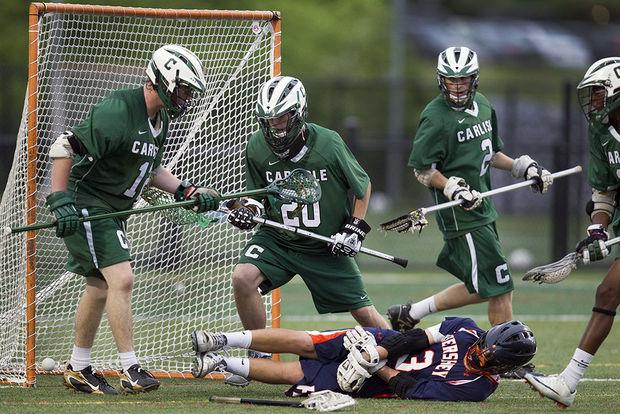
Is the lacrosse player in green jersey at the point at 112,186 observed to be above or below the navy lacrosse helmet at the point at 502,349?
above

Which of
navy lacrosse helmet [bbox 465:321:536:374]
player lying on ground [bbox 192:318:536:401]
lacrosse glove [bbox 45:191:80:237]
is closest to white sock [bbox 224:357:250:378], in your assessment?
player lying on ground [bbox 192:318:536:401]

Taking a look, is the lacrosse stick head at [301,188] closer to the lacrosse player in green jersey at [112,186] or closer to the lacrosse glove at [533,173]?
the lacrosse player in green jersey at [112,186]

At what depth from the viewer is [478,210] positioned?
7.70m

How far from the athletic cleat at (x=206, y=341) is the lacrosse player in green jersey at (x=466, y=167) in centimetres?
193

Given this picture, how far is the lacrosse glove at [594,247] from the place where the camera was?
6449mm

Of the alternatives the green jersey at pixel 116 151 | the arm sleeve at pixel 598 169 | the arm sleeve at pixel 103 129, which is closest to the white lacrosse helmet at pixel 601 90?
the arm sleeve at pixel 598 169

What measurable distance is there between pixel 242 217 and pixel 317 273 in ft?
1.80

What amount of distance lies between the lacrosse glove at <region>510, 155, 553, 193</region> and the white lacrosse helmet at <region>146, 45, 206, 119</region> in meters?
2.28

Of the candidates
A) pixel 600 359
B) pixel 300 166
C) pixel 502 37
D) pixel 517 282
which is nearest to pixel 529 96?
pixel 502 37

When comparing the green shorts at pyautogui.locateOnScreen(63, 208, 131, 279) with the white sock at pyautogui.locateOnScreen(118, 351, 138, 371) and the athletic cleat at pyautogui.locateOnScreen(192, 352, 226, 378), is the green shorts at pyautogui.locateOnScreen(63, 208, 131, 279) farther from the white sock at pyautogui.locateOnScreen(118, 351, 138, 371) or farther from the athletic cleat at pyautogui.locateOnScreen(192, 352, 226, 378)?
the athletic cleat at pyautogui.locateOnScreen(192, 352, 226, 378)

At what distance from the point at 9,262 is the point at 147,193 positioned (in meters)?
0.91

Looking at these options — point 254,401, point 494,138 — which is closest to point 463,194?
point 494,138

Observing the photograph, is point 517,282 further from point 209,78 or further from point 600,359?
point 209,78

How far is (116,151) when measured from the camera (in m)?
6.56
